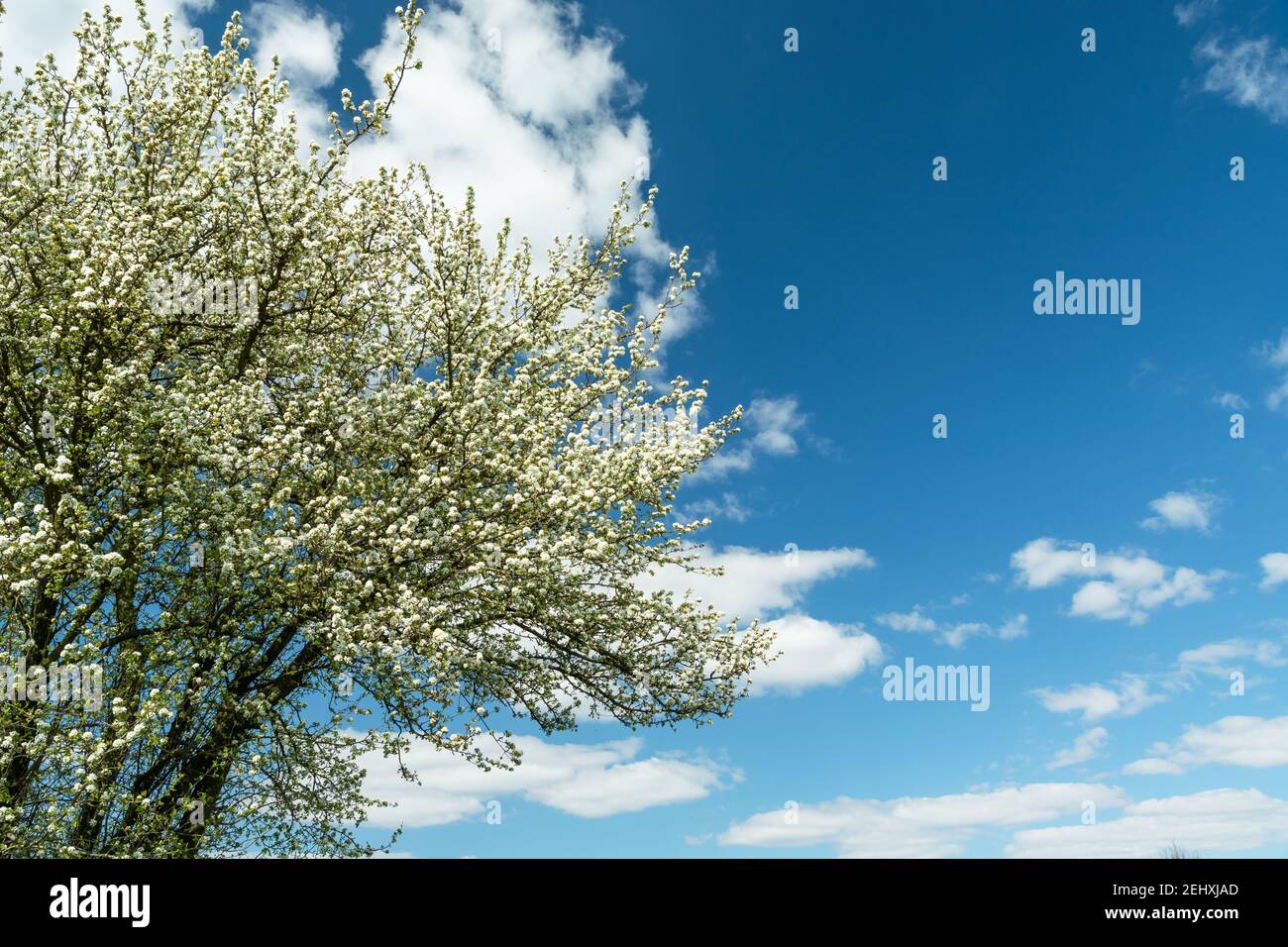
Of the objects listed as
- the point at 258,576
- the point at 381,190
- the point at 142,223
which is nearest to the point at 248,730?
the point at 258,576

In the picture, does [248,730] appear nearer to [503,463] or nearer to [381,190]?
[503,463]

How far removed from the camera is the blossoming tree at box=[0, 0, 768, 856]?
13602 mm

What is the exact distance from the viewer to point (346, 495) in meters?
14.7
